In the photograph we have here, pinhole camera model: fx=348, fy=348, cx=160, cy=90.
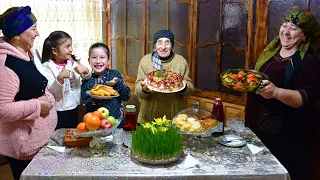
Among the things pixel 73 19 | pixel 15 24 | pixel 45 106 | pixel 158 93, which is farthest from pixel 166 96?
pixel 73 19

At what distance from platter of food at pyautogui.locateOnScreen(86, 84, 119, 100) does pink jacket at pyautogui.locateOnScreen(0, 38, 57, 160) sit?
0.88ft

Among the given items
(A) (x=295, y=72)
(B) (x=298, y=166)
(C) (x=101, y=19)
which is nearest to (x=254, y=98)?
(A) (x=295, y=72)

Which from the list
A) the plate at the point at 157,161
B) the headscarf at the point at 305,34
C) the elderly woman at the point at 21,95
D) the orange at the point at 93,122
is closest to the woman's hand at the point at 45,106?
the elderly woman at the point at 21,95

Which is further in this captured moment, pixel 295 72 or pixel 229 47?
pixel 229 47

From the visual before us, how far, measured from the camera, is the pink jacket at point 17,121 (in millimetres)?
1817

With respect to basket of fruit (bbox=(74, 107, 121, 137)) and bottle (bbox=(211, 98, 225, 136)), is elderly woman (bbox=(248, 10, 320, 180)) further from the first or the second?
basket of fruit (bbox=(74, 107, 121, 137))

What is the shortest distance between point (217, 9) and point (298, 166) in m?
1.52

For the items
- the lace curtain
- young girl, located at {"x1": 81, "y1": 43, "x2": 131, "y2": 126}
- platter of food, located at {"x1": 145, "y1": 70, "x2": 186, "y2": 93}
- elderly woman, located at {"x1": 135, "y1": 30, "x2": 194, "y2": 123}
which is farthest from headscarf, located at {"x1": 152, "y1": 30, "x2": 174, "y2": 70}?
the lace curtain

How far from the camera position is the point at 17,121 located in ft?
6.47

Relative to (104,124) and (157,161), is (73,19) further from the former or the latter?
(157,161)

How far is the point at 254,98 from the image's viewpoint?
2463mm

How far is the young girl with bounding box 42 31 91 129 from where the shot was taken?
8.08 feet

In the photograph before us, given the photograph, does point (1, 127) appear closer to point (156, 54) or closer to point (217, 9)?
point (156, 54)

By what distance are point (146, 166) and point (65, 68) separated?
3.92 feet
